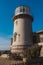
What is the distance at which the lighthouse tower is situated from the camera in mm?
27372

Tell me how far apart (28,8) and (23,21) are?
3.86 metres

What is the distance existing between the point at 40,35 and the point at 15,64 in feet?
37.4

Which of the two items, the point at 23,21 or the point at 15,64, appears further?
the point at 23,21

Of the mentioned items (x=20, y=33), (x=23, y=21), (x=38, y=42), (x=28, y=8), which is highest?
(x=28, y=8)

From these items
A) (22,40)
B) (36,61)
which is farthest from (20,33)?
(36,61)

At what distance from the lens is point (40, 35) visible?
28.4m

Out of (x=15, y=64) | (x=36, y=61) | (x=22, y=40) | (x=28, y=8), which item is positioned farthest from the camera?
(x=28, y=8)

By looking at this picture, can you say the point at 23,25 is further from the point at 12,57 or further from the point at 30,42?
the point at 12,57

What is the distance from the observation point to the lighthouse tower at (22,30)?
2737 centimetres

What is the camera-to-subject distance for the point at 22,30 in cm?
2817

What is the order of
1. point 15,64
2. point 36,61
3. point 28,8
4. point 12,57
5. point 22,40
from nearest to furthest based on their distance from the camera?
point 15,64 → point 36,61 → point 12,57 → point 22,40 → point 28,8

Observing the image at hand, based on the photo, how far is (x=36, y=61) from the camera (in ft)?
65.9

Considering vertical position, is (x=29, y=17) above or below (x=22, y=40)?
above

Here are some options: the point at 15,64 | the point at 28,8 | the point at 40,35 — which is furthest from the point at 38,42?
the point at 15,64
